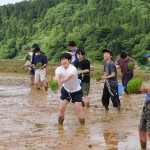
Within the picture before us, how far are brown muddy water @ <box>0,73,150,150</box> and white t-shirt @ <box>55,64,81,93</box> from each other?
2.55 ft

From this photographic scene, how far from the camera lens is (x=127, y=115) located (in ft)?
33.0

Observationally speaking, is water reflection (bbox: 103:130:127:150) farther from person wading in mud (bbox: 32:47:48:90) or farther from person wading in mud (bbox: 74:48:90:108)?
person wading in mud (bbox: 32:47:48:90)

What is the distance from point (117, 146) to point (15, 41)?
59160mm

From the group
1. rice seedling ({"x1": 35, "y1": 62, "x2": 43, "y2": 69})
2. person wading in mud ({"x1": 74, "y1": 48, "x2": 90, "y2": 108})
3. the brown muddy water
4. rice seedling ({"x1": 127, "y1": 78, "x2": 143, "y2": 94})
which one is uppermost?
rice seedling ({"x1": 127, "y1": 78, "x2": 143, "y2": 94})

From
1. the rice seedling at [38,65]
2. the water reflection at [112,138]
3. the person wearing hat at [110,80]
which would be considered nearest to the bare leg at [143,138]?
the water reflection at [112,138]

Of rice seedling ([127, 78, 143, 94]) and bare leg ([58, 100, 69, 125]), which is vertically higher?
rice seedling ([127, 78, 143, 94])

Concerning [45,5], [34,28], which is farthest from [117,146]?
[45,5]

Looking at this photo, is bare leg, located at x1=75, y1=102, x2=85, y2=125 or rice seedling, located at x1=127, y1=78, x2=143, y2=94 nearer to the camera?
rice seedling, located at x1=127, y1=78, x2=143, y2=94

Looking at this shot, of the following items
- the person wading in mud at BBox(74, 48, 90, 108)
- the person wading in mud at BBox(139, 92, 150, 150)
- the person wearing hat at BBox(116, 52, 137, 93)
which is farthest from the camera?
the person wearing hat at BBox(116, 52, 137, 93)

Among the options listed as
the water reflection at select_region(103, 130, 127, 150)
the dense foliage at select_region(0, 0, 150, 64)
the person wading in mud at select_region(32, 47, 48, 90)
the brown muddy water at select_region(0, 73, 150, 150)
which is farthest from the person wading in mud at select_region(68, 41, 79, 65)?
the dense foliage at select_region(0, 0, 150, 64)

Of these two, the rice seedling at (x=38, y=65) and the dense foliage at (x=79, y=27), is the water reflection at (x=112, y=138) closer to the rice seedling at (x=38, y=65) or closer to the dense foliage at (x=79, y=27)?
the rice seedling at (x=38, y=65)

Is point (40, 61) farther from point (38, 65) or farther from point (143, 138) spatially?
point (143, 138)

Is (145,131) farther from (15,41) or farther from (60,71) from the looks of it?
(15,41)

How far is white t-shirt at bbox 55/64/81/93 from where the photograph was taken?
8148mm
